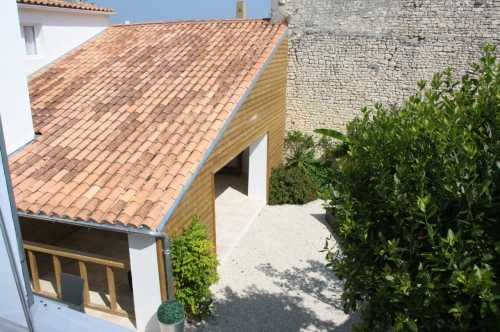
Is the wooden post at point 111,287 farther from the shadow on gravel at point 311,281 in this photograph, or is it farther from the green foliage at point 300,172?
the green foliage at point 300,172

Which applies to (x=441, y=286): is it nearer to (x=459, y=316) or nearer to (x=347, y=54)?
(x=459, y=316)

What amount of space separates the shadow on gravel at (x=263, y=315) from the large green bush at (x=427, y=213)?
386 centimetres

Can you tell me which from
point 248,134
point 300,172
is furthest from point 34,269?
point 300,172

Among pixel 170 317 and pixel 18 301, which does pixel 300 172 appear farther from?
pixel 18 301

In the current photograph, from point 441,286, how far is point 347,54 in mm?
12697

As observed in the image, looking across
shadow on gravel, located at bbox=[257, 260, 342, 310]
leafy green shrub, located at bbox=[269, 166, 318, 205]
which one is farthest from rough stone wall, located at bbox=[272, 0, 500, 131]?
shadow on gravel, located at bbox=[257, 260, 342, 310]

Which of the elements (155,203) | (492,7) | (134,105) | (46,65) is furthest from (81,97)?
(492,7)

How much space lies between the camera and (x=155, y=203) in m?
6.60

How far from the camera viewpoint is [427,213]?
3.33m

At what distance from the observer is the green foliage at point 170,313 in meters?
6.45

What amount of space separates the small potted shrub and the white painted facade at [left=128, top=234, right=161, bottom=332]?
42cm

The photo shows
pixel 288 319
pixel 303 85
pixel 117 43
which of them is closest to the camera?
pixel 288 319

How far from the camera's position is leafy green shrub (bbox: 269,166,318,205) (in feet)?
44.6

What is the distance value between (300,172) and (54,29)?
9393 mm
